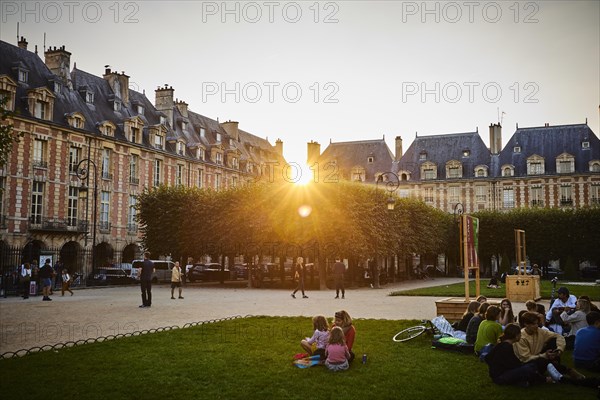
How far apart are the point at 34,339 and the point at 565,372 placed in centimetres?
969

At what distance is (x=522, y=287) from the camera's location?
818 inches

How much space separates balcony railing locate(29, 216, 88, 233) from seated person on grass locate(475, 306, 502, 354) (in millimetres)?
32976

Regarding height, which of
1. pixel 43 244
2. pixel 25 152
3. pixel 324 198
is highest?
pixel 25 152

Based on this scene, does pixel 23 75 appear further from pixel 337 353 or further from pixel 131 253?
pixel 337 353

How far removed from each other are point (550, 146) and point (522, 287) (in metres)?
42.2

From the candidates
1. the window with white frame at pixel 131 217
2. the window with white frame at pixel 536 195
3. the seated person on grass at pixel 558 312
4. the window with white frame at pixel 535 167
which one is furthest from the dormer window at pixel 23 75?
the window with white frame at pixel 536 195

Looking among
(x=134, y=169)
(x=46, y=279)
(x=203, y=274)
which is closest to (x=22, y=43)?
(x=134, y=169)

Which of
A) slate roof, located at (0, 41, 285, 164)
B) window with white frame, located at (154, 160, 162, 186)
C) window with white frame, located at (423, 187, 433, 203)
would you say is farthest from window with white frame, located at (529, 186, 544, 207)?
window with white frame, located at (154, 160, 162, 186)

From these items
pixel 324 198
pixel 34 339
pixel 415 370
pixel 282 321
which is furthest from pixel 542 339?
pixel 324 198

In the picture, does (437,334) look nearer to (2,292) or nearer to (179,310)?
(179,310)

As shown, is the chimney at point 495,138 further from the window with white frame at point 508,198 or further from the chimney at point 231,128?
the chimney at point 231,128

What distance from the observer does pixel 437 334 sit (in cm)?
1091

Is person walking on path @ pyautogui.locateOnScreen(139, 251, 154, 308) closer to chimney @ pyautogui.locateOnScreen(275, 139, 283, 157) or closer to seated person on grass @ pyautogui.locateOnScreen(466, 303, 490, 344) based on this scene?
seated person on grass @ pyautogui.locateOnScreen(466, 303, 490, 344)

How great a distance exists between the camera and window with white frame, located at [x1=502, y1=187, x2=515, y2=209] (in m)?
58.6
